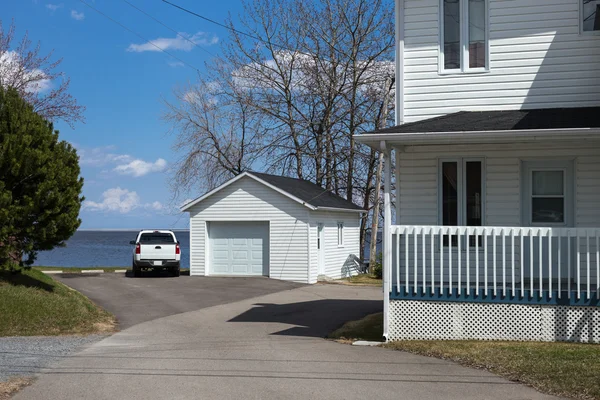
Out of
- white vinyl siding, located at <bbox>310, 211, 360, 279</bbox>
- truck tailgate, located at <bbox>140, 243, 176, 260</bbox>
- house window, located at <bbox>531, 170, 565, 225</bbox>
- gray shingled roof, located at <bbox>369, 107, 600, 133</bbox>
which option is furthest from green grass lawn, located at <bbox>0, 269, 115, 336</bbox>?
white vinyl siding, located at <bbox>310, 211, 360, 279</bbox>

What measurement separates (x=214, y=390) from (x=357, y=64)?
2947 cm

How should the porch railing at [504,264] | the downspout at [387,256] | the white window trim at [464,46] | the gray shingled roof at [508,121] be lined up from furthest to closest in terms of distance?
1. the white window trim at [464,46]
2. the downspout at [387,256]
3. the gray shingled roof at [508,121]
4. the porch railing at [504,264]

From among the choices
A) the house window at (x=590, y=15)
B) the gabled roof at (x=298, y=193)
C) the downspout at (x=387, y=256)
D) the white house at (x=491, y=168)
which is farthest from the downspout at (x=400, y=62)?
the gabled roof at (x=298, y=193)

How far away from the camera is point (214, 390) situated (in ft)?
30.1

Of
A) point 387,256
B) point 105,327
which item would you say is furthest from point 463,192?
point 105,327

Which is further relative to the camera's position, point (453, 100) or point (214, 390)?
point (453, 100)

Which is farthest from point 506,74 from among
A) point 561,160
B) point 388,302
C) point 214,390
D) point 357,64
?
point 357,64

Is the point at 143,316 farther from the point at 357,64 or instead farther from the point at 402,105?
the point at 357,64

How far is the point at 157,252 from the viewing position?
96.4 ft

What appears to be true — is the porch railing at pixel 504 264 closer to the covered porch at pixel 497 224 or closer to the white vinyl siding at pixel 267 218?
the covered porch at pixel 497 224

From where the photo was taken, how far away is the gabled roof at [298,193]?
28.7 metres

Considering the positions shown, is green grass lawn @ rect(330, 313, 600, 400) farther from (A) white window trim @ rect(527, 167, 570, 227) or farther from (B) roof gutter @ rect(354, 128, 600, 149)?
(B) roof gutter @ rect(354, 128, 600, 149)

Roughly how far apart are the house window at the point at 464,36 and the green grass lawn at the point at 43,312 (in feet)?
29.5

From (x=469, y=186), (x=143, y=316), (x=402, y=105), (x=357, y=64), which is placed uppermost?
(x=357, y=64)
